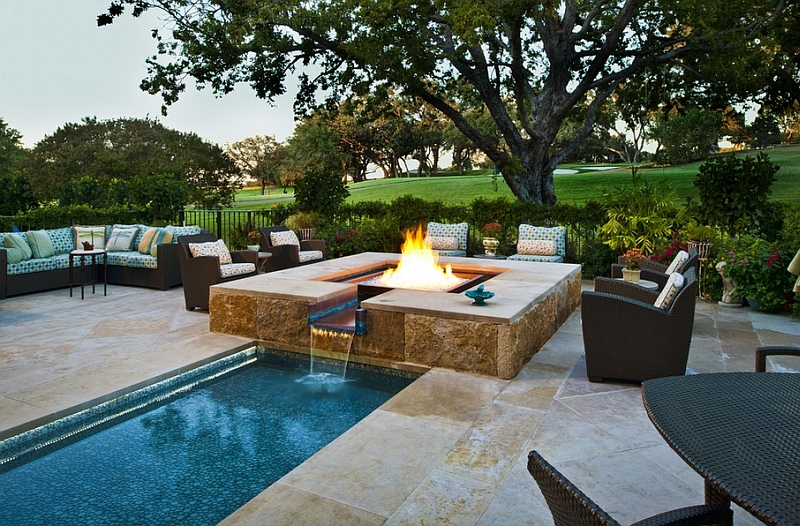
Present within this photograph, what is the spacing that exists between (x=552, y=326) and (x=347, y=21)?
1058 centimetres

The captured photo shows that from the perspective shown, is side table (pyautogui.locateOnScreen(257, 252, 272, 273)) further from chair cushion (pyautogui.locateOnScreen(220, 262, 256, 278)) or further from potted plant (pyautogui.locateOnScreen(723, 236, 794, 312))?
potted plant (pyautogui.locateOnScreen(723, 236, 794, 312))

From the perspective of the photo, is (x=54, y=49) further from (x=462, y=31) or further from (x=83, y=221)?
(x=462, y=31)

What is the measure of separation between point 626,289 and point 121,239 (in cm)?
731

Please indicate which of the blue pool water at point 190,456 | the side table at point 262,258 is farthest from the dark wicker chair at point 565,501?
the side table at point 262,258

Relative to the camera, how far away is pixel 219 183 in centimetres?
2286

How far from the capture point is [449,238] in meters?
9.34

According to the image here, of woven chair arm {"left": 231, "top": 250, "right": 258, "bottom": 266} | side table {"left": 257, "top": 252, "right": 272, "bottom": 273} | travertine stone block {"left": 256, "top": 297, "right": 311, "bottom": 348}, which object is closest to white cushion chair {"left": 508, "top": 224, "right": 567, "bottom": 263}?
side table {"left": 257, "top": 252, "right": 272, "bottom": 273}

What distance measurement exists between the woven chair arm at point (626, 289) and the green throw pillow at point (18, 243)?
7.27 metres

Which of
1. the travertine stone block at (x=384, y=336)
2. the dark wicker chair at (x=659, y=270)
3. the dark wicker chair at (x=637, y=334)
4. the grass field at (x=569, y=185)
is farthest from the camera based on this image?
the grass field at (x=569, y=185)

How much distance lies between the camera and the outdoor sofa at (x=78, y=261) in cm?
757

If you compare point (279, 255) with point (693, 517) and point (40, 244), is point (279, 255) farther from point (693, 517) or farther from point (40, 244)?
point (693, 517)

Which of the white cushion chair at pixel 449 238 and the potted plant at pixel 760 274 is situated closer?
the potted plant at pixel 760 274

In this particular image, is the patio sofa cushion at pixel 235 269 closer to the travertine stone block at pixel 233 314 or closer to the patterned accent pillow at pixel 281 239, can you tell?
the travertine stone block at pixel 233 314

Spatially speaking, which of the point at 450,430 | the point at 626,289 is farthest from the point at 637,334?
the point at 450,430
